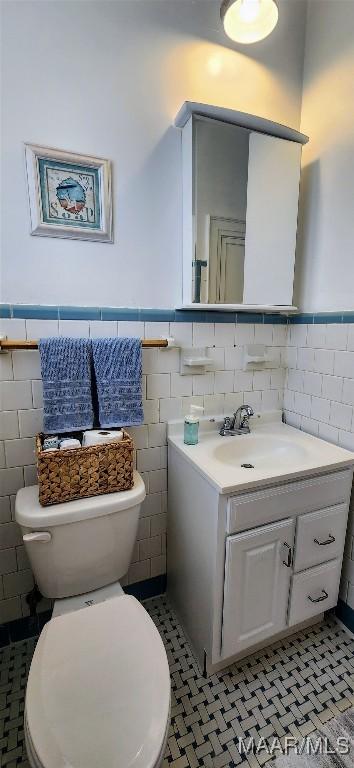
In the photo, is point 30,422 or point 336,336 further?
point 336,336

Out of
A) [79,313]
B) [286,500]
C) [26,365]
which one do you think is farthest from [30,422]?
[286,500]

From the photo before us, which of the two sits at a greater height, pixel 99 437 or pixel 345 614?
pixel 99 437

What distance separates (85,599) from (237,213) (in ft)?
4.96

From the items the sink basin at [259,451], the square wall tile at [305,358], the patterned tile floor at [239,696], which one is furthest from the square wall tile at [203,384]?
the patterned tile floor at [239,696]

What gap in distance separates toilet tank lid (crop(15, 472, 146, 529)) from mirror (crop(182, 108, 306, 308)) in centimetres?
74

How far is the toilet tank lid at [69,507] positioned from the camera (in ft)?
3.28

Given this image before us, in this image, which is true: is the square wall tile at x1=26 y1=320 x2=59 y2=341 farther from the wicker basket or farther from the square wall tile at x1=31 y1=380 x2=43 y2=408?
the wicker basket

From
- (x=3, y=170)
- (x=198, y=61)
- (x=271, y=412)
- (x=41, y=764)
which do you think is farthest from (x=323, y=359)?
(x=41, y=764)

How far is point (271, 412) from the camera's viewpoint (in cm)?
167

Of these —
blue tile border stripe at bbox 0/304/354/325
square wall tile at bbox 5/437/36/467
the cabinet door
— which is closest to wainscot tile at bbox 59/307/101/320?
blue tile border stripe at bbox 0/304/354/325

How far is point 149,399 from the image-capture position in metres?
1.39

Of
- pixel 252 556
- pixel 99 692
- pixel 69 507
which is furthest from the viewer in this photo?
pixel 252 556

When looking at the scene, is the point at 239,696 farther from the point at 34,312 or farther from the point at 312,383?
the point at 34,312

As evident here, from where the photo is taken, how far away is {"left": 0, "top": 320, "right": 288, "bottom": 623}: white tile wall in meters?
1.18
